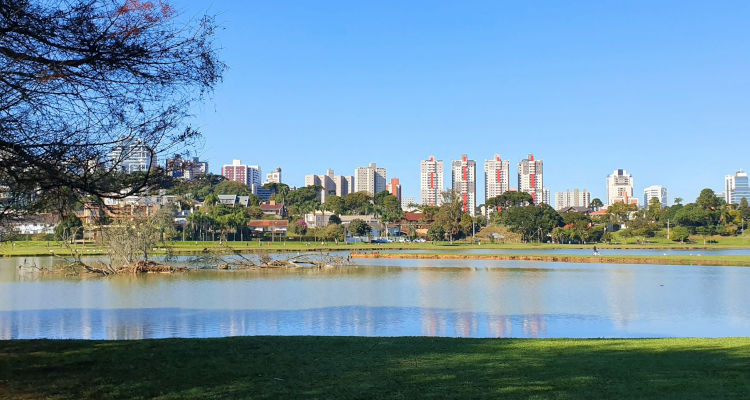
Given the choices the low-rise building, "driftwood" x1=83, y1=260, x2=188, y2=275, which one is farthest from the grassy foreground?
the low-rise building

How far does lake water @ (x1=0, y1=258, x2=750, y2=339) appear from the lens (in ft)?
60.9

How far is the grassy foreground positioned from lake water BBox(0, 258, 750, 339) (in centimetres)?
520

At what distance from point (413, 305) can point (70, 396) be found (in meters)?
17.3

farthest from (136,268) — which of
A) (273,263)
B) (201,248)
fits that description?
(201,248)

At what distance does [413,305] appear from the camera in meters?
24.5

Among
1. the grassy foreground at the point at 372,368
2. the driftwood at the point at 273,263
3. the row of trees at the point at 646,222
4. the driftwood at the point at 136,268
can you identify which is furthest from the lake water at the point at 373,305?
the row of trees at the point at 646,222

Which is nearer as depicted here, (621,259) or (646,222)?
(621,259)

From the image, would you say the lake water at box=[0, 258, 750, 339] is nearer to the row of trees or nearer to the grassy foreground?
the grassy foreground

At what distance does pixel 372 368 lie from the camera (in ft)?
32.9

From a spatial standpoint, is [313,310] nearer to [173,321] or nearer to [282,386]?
[173,321]

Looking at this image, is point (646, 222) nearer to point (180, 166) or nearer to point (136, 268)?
point (136, 268)

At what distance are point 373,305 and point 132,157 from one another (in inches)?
633

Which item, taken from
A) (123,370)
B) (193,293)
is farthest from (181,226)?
A: (123,370)

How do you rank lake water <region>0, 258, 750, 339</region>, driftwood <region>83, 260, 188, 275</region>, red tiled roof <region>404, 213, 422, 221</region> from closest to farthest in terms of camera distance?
lake water <region>0, 258, 750, 339</region>
driftwood <region>83, 260, 188, 275</region>
red tiled roof <region>404, 213, 422, 221</region>
